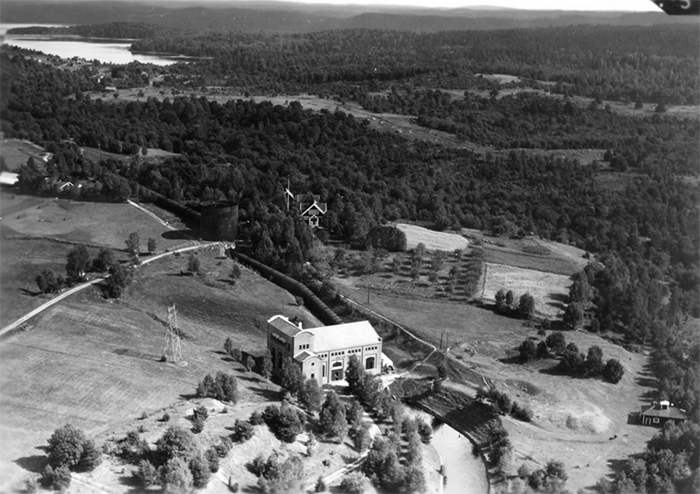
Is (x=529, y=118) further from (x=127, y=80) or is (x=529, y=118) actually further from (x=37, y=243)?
(x=37, y=243)

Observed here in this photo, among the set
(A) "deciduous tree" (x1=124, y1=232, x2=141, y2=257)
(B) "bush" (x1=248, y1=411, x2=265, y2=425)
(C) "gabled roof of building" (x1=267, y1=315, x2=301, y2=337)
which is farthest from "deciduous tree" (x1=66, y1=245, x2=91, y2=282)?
(B) "bush" (x1=248, y1=411, x2=265, y2=425)

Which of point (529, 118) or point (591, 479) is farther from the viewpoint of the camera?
point (529, 118)

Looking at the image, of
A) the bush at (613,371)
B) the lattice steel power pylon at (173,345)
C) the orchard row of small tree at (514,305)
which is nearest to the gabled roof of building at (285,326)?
the lattice steel power pylon at (173,345)

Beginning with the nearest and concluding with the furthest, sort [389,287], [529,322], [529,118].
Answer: [529,322] < [389,287] < [529,118]

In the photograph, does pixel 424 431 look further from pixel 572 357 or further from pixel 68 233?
pixel 68 233

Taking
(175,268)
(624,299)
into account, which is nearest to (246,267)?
(175,268)

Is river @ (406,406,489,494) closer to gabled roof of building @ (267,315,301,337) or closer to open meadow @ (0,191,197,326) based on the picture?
gabled roof of building @ (267,315,301,337)
